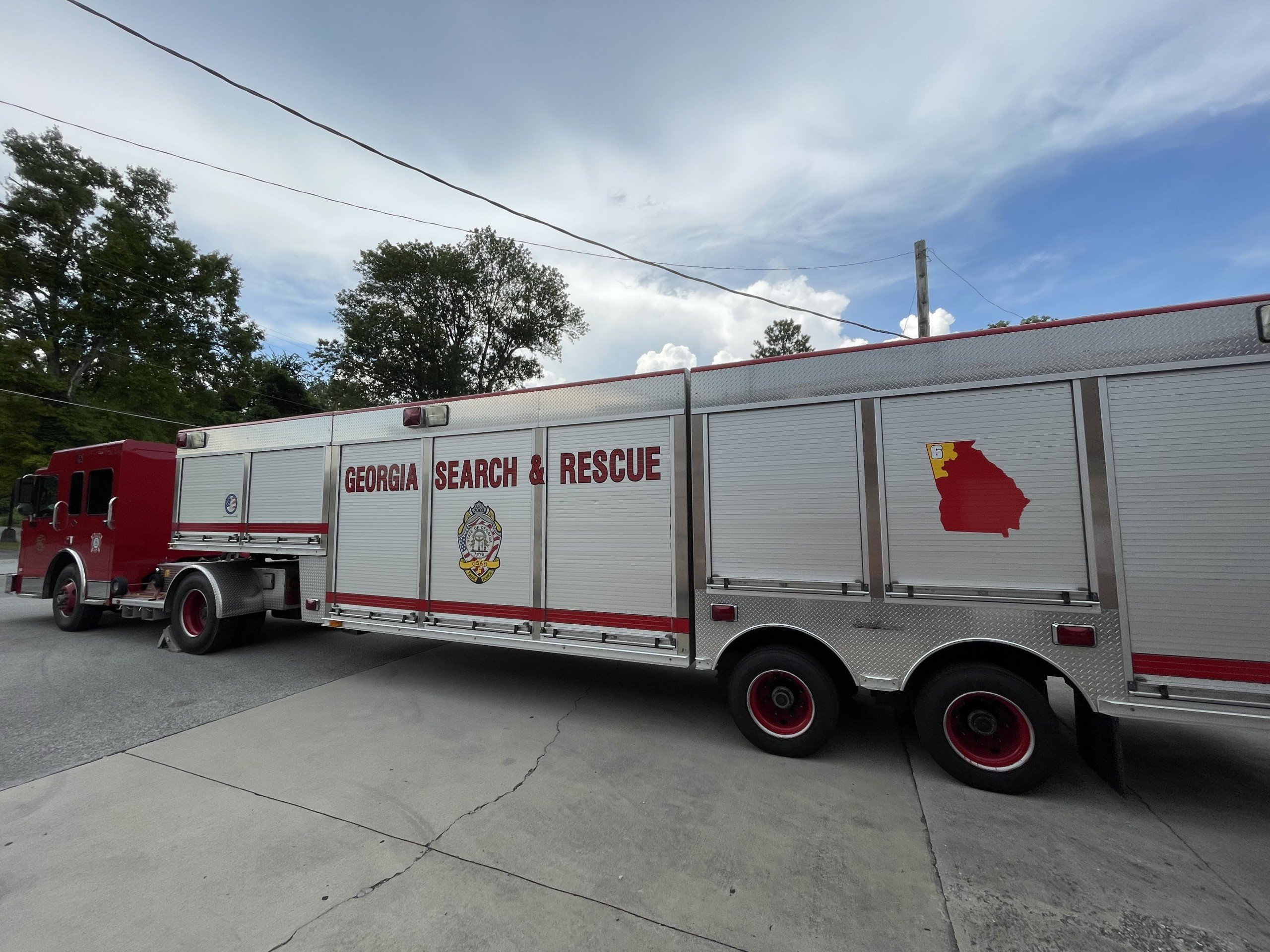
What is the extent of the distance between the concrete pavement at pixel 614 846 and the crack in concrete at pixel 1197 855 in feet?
0.05

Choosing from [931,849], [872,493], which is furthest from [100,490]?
[931,849]

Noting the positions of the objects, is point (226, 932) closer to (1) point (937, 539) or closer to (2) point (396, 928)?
(2) point (396, 928)

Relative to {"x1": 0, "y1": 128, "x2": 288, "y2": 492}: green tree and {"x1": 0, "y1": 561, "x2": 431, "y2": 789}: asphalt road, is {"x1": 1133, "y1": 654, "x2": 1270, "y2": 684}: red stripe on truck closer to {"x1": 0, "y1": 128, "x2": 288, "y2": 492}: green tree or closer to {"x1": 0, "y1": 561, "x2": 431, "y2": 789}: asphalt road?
{"x1": 0, "y1": 561, "x2": 431, "y2": 789}: asphalt road

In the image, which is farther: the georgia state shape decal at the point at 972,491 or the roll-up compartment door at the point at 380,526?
the roll-up compartment door at the point at 380,526

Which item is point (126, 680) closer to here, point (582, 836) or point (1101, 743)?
point (582, 836)

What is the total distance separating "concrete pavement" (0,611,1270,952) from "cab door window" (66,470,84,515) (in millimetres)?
6727

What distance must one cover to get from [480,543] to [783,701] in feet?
10.7

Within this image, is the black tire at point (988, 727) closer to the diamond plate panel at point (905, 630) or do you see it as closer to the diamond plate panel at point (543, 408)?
the diamond plate panel at point (905, 630)

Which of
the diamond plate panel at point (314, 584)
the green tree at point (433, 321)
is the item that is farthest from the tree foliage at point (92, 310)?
the diamond plate panel at point (314, 584)

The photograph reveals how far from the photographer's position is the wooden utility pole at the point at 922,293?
10938 mm

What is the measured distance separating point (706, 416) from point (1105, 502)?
2788mm

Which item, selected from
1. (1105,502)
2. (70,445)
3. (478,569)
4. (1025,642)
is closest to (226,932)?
(478,569)

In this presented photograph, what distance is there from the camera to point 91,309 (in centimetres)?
2077

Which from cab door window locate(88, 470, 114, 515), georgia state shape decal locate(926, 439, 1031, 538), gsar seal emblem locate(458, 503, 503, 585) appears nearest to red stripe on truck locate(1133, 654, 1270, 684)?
georgia state shape decal locate(926, 439, 1031, 538)
